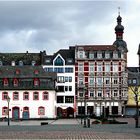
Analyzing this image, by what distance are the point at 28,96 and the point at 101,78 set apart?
26.3 metres

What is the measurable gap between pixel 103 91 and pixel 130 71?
15.4 meters

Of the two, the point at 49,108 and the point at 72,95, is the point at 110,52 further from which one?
the point at 49,108

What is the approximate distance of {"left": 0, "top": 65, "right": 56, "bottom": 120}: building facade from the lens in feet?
335

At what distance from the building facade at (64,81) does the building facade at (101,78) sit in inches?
57.0

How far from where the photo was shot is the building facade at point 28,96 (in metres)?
102

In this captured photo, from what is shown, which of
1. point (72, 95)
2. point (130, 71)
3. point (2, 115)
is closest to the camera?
point (2, 115)

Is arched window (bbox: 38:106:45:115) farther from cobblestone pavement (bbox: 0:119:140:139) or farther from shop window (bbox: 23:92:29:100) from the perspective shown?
cobblestone pavement (bbox: 0:119:140:139)

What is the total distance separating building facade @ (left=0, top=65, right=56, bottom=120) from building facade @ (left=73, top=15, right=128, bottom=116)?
20463 millimetres

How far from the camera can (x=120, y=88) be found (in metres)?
123

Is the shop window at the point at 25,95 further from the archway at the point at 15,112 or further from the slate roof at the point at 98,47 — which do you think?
the slate roof at the point at 98,47

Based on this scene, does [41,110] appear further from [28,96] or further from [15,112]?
[15,112]

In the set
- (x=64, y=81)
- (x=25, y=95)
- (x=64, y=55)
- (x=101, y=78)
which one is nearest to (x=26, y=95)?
(x=25, y=95)

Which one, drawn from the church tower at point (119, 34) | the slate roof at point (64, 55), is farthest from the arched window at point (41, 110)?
the church tower at point (119, 34)

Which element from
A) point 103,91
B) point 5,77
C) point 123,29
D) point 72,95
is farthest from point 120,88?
point 5,77
